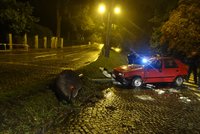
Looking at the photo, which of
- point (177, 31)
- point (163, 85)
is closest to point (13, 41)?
point (177, 31)

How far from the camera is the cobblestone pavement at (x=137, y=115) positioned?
8.27 meters

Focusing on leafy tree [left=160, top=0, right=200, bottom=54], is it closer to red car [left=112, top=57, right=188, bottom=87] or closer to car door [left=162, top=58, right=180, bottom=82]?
red car [left=112, top=57, right=188, bottom=87]

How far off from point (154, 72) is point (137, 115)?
20.2 feet

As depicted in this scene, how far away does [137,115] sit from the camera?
9.79 m

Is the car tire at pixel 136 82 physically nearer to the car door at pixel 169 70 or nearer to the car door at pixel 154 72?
the car door at pixel 154 72

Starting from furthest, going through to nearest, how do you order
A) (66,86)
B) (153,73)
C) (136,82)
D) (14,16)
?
(14,16) < (153,73) < (136,82) < (66,86)

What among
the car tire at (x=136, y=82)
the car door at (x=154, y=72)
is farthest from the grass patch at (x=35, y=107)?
the car door at (x=154, y=72)

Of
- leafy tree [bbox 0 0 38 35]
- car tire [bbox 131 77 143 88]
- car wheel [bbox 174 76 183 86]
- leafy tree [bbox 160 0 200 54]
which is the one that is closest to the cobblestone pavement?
car tire [bbox 131 77 143 88]

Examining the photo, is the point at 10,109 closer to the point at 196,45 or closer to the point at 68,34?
the point at 196,45

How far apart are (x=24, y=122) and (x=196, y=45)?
1896 centimetres

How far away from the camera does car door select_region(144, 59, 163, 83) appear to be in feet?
50.4

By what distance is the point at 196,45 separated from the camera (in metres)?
23.4

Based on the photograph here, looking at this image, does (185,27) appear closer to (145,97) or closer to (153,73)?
(153,73)

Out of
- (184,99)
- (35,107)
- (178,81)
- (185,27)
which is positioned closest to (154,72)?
(178,81)
